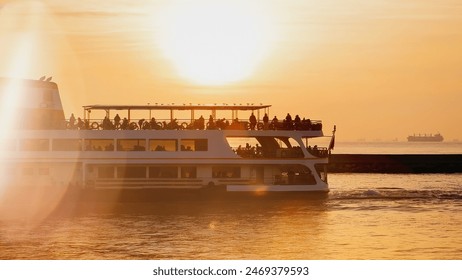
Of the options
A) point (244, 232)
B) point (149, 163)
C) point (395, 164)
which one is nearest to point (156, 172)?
point (149, 163)

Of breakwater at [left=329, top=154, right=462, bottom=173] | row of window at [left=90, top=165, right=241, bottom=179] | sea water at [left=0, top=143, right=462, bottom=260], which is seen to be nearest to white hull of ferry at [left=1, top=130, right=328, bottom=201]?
row of window at [left=90, top=165, right=241, bottom=179]

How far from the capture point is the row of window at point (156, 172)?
4984 cm

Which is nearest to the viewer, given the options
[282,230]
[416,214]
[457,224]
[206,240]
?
[206,240]

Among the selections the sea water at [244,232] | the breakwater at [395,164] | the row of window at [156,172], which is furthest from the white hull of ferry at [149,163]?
the breakwater at [395,164]

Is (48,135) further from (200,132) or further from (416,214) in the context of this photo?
(416,214)

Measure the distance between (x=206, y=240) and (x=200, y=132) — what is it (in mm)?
12607

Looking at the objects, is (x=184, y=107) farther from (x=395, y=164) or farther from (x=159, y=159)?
(x=395, y=164)

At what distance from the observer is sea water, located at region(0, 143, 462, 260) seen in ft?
115

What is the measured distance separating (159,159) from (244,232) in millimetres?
10659

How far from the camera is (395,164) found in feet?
439

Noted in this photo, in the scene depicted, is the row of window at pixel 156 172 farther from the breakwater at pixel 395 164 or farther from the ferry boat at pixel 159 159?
the breakwater at pixel 395 164

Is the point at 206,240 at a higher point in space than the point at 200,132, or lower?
lower

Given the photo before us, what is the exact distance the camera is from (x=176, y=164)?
163 ft
